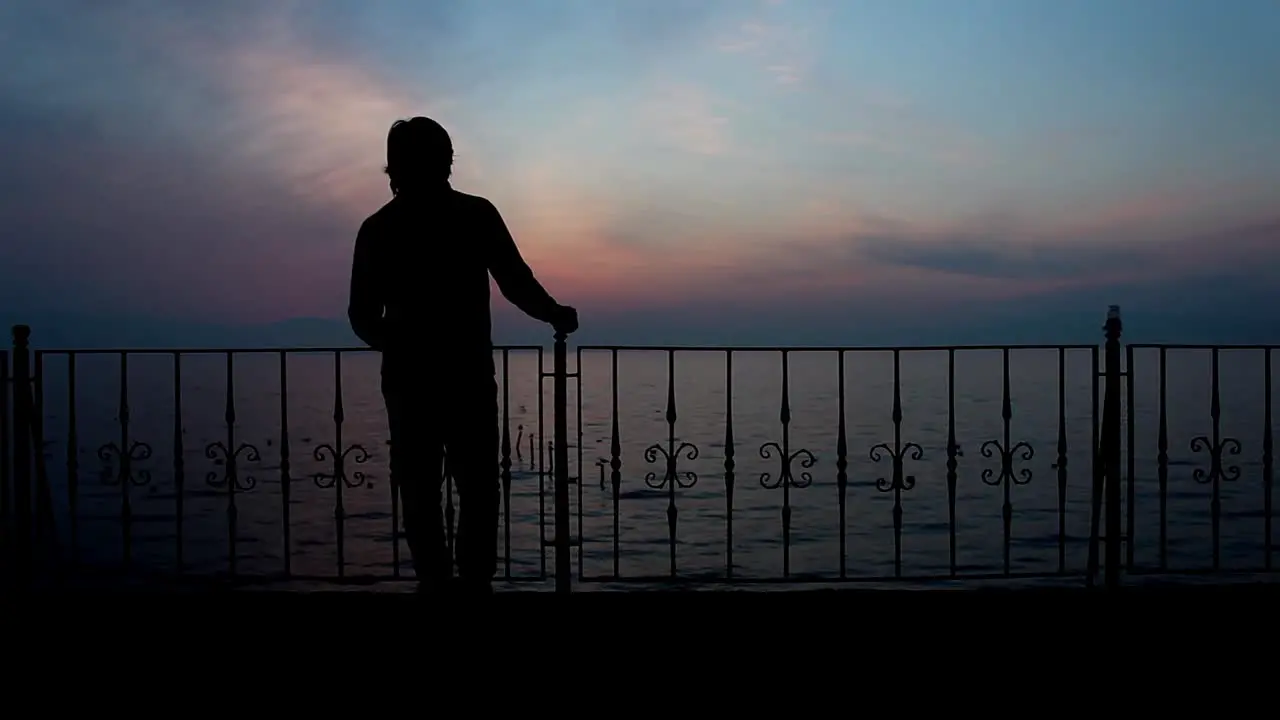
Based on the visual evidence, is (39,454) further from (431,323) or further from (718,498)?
(718,498)

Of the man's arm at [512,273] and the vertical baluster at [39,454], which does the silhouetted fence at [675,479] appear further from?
the man's arm at [512,273]

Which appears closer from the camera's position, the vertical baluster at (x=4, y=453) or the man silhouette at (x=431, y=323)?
the man silhouette at (x=431, y=323)

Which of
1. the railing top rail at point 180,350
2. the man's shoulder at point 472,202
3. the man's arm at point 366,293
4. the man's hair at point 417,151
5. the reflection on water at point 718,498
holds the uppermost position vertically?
the man's hair at point 417,151

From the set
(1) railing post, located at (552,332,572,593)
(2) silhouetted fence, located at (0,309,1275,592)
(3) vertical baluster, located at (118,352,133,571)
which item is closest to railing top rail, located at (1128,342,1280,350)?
(2) silhouetted fence, located at (0,309,1275,592)

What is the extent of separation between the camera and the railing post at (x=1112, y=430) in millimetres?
4277

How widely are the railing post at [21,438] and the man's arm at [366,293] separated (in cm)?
211

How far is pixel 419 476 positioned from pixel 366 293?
1.80ft

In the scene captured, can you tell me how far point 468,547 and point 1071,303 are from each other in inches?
887

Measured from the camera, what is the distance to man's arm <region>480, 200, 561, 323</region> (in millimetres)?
3053

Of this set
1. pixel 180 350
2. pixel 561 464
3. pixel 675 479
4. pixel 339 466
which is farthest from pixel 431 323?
pixel 180 350

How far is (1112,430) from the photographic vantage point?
4340 millimetres

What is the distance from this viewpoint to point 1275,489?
60.8 ft

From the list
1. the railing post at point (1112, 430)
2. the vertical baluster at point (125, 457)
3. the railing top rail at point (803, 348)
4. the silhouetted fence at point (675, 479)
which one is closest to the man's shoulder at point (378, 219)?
the silhouetted fence at point (675, 479)

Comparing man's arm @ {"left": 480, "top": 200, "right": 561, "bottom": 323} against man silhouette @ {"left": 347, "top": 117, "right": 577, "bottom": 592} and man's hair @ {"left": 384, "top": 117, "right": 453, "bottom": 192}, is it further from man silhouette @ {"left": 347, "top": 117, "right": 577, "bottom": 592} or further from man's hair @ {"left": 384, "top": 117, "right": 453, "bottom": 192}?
man's hair @ {"left": 384, "top": 117, "right": 453, "bottom": 192}
